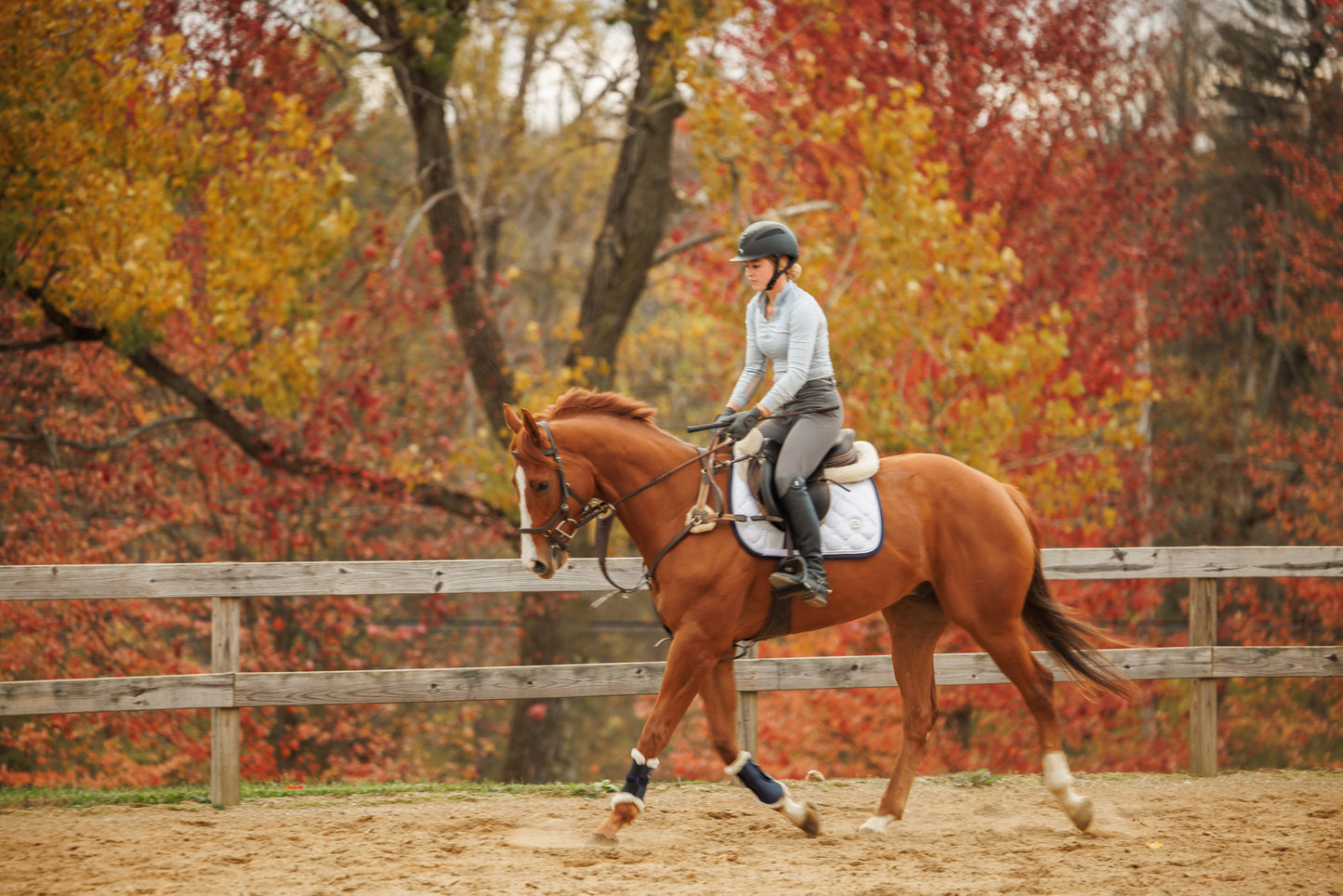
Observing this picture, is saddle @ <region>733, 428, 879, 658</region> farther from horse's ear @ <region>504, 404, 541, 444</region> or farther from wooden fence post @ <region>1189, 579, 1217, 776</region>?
wooden fence post @ <region>1189, 579, 1217, 776</region>

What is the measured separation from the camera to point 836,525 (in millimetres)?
5219

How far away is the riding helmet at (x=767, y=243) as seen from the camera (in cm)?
507

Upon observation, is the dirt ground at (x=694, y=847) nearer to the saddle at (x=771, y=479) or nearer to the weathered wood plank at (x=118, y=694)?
the weathered wood plank at (x=118, y=694)

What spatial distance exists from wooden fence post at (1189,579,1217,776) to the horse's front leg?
12.0ft

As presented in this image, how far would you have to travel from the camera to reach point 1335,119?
13.6 metres

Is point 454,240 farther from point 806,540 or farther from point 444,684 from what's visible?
point 806,540

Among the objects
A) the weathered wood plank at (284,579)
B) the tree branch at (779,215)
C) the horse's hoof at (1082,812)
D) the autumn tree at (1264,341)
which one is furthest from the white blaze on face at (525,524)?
the autumn tree at (1264,341)

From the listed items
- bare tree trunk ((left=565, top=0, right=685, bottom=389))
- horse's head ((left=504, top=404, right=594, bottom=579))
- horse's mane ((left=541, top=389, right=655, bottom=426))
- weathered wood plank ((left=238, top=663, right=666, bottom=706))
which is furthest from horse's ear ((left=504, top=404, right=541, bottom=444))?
bare tree trunk ((left=565, top=0, right=685, bottom=389))

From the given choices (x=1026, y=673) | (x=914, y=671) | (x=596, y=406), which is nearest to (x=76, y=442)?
(x=596, y=406)

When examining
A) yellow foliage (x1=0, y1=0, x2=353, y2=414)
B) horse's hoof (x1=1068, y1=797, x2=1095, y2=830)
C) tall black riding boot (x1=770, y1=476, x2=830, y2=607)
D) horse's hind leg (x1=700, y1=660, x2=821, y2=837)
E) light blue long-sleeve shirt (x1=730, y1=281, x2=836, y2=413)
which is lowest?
horse's hoof (x1=1068, y1=797, x2=1095, y2=830)

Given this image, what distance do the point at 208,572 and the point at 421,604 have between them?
26.5 feet

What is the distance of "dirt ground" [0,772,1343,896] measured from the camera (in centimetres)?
431

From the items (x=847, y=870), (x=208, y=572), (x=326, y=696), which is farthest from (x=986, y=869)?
(x=208, y=572)

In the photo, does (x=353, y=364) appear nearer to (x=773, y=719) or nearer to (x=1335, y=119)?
(x=773, y=719)
